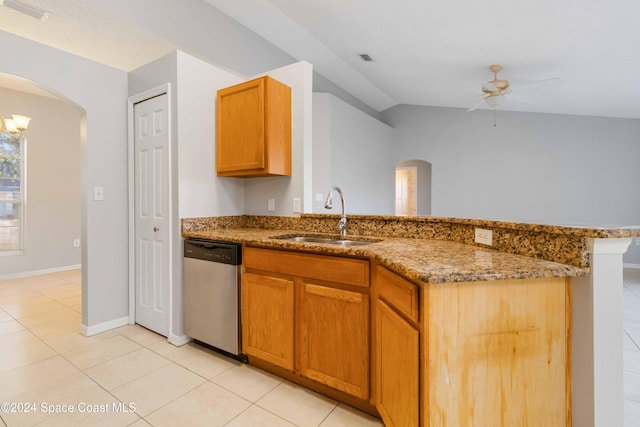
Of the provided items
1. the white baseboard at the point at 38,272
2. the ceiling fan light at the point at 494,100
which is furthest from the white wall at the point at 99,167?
the ceiling fan light at the point at 494,100

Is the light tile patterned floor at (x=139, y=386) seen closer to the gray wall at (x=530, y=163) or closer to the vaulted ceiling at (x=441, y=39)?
the vaulted ceiling at (x=441, y=39)

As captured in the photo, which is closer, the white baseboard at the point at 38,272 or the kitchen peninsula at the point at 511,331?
the kitchen peninsula at the point at 511,331

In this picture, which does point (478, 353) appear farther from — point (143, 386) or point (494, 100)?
point (494, 100)

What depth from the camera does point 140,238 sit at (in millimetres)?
2725

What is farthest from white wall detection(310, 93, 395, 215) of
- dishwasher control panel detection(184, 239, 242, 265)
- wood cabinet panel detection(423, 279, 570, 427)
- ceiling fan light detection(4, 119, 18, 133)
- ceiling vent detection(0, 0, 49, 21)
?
ceiling fan light detection(4, 119, 18, 133)

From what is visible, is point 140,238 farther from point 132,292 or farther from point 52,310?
point 52,310

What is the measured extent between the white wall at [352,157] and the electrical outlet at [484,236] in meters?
2.28

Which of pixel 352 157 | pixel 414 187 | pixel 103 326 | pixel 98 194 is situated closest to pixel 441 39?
pixel 352 157

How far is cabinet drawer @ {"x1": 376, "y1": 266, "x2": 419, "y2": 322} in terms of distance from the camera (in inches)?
44.1

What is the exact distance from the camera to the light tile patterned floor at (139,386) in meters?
1.58

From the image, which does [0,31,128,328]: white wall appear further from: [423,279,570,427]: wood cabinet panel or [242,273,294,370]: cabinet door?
[423,279,570,427]: wood cabinet panel

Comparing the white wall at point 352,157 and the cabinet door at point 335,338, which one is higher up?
the white wall at point 352,157

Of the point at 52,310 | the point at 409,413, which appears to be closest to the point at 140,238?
the point at 52,310

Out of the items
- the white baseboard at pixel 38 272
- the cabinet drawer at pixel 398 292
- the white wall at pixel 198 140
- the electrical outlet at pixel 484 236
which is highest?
the white wall at pixel 198 140
